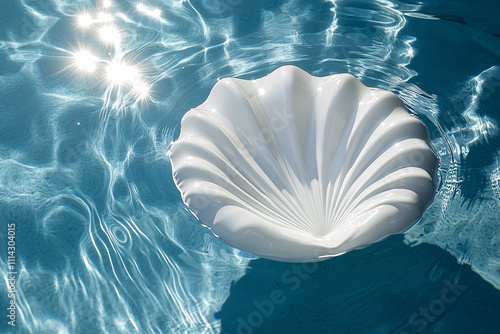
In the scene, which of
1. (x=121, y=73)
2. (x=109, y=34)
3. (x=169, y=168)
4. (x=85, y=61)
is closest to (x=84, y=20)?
(x=109, y=34)

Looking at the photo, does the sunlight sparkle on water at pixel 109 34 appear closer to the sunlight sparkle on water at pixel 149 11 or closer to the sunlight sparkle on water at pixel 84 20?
the sunlight sparkle on water at pixel 84 20

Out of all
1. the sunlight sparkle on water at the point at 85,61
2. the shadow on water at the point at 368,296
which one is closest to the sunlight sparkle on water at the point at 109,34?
the sunlight sparkle on water at the point at 85,61

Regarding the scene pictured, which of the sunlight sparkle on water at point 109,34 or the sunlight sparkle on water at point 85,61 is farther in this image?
the sunlight sparkle on water at point 109,34

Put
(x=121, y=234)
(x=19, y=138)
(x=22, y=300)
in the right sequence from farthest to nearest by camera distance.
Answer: (x=19, y=138), (x=121, y=234), (x=22, y=300)

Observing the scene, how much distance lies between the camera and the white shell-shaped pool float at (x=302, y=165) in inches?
67.2

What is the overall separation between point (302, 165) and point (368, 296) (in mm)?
532

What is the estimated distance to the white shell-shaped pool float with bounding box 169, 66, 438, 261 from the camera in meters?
1.71

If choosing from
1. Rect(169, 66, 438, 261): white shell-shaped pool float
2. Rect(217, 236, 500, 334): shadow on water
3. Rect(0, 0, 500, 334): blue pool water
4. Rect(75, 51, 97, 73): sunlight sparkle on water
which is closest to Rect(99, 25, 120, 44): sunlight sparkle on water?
Rect(0, 0, 500, 334): blue pool water

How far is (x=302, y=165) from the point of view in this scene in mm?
2031

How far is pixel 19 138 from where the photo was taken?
8.10 feet

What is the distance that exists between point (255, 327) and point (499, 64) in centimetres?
181

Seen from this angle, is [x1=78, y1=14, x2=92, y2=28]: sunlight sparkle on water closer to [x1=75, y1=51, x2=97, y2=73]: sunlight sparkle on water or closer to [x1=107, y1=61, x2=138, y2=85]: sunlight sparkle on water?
[x1=75, y1=51, x2=97, y2=73]: sunlight sparkle on water

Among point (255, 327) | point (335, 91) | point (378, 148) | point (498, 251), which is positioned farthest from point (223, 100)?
point (498, 251)

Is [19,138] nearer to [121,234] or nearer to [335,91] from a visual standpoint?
[121,234]
